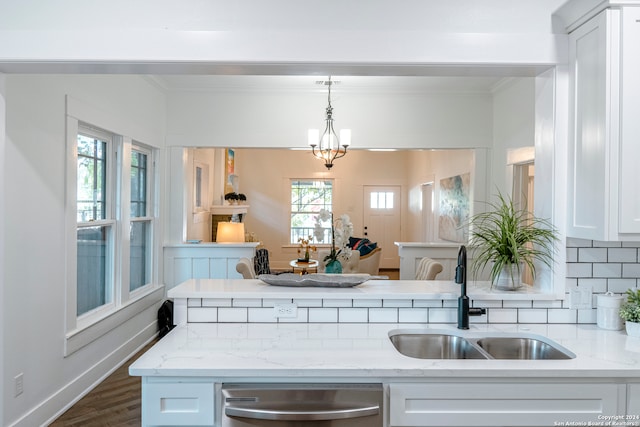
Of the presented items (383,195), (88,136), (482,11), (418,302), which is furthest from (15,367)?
(383,195)

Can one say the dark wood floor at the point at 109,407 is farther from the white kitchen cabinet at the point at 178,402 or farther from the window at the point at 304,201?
the window at the point at 304,201

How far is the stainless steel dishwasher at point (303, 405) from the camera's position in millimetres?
1495

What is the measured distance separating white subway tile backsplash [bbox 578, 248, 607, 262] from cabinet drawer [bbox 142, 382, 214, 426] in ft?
5.78

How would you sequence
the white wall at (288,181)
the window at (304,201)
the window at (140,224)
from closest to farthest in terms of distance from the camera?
the window at (140,224)
the white wall at (288,181)
the window at (304,201)

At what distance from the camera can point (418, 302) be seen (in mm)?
2082

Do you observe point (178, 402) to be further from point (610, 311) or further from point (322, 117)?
point (322, 117)

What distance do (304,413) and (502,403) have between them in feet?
2.26

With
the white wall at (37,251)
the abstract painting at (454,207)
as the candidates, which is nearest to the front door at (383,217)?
the abstract painting at (454,207)

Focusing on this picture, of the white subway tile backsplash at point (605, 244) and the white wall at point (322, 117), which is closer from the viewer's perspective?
the white subway tile backsplash at point (605, 244)

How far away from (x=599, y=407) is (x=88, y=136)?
3.62 m

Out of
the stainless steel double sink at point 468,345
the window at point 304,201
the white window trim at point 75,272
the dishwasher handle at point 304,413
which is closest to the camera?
the dishwasher handle at point 304,413

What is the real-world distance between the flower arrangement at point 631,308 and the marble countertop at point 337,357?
0.27ft

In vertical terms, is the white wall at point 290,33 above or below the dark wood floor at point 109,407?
above

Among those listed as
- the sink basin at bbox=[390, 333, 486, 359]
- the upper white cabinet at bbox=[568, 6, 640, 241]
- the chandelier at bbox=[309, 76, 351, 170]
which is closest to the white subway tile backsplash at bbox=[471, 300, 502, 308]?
the sink basin at bbox=[390, 333, 486, 359]
